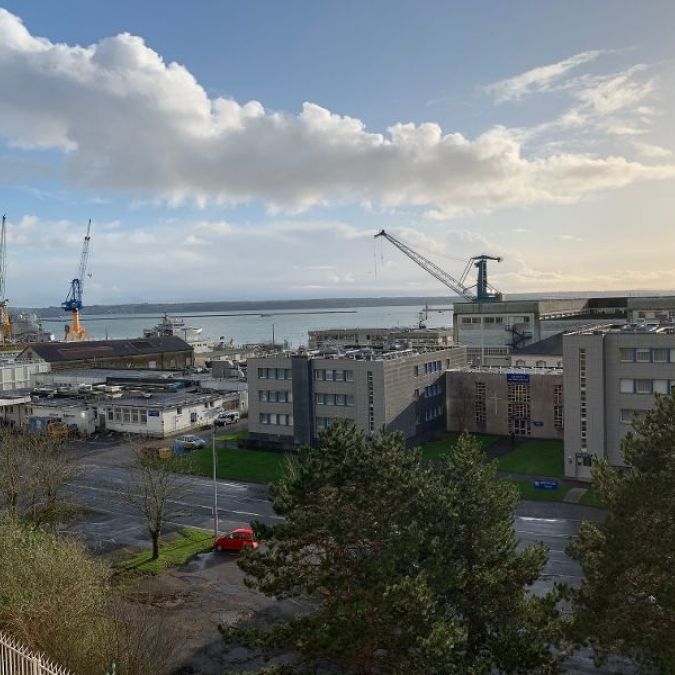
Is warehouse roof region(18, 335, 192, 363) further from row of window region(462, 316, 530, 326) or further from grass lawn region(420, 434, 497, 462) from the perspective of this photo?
grass lawn region(420, 434, 497, 462)

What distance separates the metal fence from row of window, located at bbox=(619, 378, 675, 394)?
110 ft

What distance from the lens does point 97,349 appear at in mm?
91375

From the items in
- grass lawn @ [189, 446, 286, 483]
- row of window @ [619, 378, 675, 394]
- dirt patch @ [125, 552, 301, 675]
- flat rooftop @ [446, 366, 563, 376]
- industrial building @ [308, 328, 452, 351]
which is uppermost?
industrial building @ [308, 328, 452, 351]

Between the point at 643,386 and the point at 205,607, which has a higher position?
the point at 643,386

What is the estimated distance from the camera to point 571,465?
38875 millimetres

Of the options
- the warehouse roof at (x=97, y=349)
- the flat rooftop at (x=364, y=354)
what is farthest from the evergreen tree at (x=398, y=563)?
the warehouse roof at (x=97, y=349)

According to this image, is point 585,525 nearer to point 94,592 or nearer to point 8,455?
point 94,592

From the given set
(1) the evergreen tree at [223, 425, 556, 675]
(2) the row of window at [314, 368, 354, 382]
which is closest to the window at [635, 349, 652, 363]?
(2) the row of window at [314, 368, 354, 382]

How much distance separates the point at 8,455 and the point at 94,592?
55.1 feet

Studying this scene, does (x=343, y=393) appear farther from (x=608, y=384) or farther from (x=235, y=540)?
(x=235, y=540)

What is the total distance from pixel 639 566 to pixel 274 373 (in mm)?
36939

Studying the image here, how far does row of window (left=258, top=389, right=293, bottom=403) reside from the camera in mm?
48969

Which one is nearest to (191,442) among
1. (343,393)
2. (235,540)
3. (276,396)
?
(276,396)

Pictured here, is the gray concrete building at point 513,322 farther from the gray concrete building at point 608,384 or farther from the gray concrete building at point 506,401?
the gray concrete building at point 608,384
